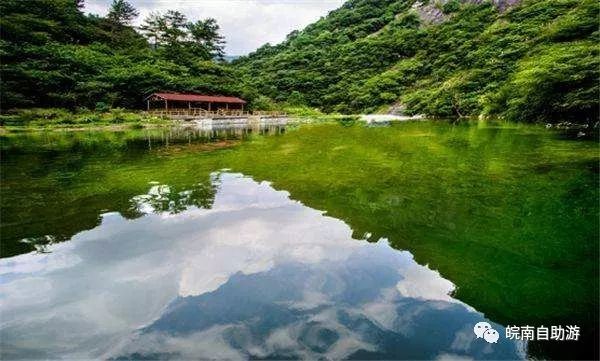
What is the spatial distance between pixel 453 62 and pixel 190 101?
46.6m

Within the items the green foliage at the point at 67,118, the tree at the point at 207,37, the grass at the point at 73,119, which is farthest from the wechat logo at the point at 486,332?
the tree at the point at 207,37

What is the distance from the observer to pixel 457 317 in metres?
4.66

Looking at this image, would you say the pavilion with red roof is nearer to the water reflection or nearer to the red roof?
the red roof

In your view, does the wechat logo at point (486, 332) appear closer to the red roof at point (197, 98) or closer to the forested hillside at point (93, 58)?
the forested hillside at point (93, 58)

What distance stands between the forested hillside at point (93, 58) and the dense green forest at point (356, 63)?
0.15m

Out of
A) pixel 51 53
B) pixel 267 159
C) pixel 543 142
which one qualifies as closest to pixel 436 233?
pixel 267 159

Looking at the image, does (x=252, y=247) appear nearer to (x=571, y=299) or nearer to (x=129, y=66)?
(x=571, y=299)

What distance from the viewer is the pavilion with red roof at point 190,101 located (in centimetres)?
5075

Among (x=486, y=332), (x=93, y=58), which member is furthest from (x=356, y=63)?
(x=486, y=332)

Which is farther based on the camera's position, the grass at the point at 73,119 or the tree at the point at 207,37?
the tree at the point at 207,37

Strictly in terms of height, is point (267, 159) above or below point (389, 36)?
below

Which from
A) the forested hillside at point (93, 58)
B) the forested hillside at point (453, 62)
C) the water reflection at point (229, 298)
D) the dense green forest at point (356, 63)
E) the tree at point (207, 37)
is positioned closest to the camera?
the water reflection at point (229, 298)

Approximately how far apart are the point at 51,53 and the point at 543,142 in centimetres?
5022

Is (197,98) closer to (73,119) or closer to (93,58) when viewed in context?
(93,58)
